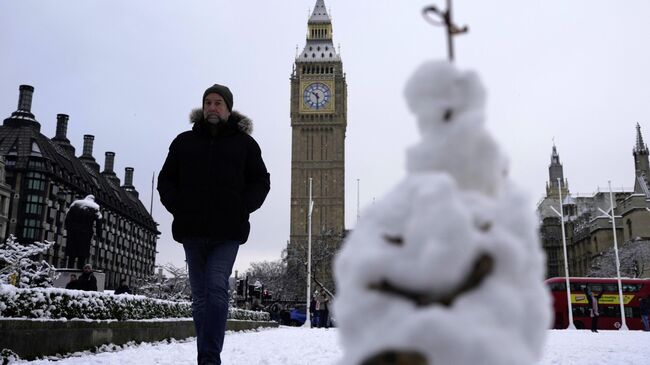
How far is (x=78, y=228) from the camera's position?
10906mm

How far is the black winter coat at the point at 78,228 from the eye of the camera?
35.5ft

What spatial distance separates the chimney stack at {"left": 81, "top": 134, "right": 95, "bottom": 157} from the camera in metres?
80.5

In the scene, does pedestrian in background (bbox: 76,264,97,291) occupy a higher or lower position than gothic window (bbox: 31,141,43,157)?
lower

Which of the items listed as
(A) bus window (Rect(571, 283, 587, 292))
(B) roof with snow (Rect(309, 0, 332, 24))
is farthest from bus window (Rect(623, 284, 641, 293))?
(B) roof with snow (Rect(309, 0, 332, 24))

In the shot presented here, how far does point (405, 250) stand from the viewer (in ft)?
3.94

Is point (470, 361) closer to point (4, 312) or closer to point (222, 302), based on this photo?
point (222, 302)

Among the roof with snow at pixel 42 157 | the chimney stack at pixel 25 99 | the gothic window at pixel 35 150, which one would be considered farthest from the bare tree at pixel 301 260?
the chimney stack at pixel 25 99

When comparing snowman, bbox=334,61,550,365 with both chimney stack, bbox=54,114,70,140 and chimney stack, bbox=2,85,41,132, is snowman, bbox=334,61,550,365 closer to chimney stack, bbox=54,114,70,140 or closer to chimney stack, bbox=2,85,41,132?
chimney stack, bbox=2,85,41,132

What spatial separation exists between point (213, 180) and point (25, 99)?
64450mm

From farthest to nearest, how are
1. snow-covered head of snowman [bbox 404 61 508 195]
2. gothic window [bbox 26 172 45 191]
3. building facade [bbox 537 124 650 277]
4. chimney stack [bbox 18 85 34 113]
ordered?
chimney stack [bbox 18 85 34 113], gothic window [bbox 26 172 45 191], building facade [bbox 537 124 650 277], snow-covered head of snowman [bbox 404 61 508 195]

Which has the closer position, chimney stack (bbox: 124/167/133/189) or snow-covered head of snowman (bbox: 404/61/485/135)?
snow-covered head of snowman (bbox: 404/61/485/135)

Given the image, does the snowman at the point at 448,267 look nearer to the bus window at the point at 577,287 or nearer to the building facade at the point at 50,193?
the bus window at the point at 577,287

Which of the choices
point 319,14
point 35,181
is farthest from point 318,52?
point 35,181

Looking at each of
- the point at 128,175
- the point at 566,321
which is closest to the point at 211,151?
the point at 566,321
